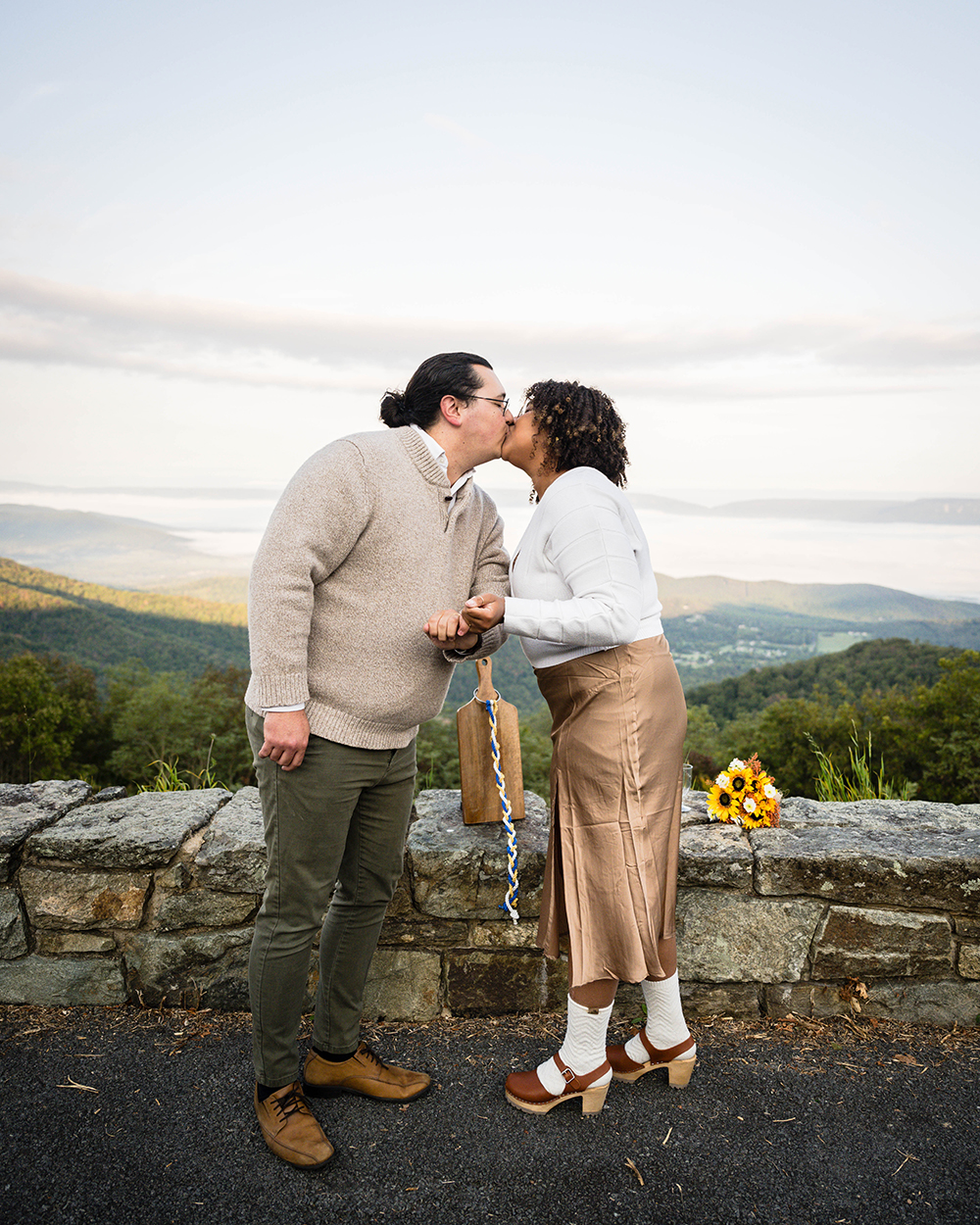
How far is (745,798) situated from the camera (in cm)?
278

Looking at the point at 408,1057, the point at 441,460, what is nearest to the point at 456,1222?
the point at 408,1057

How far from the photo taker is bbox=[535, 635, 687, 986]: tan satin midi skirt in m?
2.06

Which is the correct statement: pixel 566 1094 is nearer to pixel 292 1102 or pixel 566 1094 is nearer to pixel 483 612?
pixel 292 1102

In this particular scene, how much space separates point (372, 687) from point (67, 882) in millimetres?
1414

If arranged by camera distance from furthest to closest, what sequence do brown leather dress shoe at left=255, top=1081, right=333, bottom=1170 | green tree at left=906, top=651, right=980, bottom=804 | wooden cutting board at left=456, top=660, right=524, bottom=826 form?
green tree at left=906, top=651, right=980, bottom=804 → wooden cutting board at left=456, top=660, right=524, bottom=826 → brown leather dress shoe at left=255, top=1081, right=333, bottom=1170

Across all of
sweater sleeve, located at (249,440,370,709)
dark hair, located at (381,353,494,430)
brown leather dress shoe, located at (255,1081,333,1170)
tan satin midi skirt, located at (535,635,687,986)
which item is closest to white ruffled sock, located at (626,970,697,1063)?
tan satin midi skirt, located at (535,635,687,986)

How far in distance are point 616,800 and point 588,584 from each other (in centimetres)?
62

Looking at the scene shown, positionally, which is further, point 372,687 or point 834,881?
point 834,881

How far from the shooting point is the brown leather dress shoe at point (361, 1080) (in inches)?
87.6

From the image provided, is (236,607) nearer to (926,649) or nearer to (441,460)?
(926,649)

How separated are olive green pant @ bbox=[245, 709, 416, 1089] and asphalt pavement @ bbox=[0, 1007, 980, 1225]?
277 mm

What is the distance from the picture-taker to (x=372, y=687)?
6.68ft

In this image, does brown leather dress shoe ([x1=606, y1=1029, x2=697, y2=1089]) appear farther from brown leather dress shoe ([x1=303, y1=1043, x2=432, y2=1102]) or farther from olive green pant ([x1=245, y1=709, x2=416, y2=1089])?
olive green pant ([x1=245, y1=709, x2=416, y2=1089])

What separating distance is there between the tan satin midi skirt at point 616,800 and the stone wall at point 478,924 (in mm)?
472
